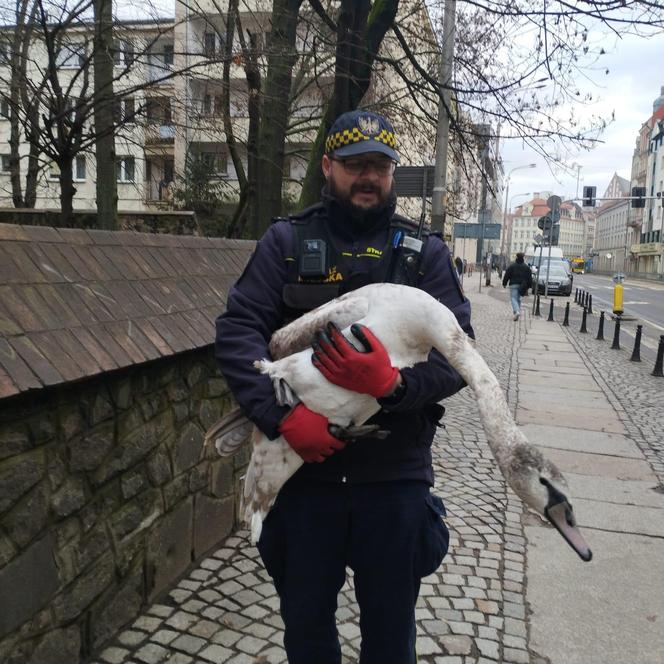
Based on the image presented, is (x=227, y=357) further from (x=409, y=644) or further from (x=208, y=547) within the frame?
(x=208, y=547)

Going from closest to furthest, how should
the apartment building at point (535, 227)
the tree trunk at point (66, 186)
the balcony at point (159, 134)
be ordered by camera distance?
the tree trunk at point (66, 186) < the balcony at point (159, 134) < the apartment building at point (535, 227)

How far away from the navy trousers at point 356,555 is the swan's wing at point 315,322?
1.57 feet

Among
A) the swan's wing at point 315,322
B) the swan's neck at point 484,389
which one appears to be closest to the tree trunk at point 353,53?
the swan's wing at point 315,322

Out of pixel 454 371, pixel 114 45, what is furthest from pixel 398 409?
pixel 114 45

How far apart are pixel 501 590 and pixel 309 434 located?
2316 mm

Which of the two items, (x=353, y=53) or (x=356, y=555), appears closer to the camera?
(x=356, y=555)

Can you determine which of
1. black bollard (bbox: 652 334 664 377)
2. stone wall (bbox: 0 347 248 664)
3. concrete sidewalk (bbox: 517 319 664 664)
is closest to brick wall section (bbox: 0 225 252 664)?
stone wall (bbox: 0 347 248 664)

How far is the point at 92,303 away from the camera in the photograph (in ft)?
9.02

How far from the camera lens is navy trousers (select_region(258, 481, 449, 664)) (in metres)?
2.01

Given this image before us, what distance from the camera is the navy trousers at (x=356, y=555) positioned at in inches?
79.1

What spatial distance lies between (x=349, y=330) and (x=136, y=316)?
4.96 feet

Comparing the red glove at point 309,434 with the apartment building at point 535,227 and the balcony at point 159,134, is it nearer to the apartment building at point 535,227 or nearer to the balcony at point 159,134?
the balcony at point 159,134

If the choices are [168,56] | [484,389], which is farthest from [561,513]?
[168,56]

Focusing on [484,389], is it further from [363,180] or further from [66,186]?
[66,186]
